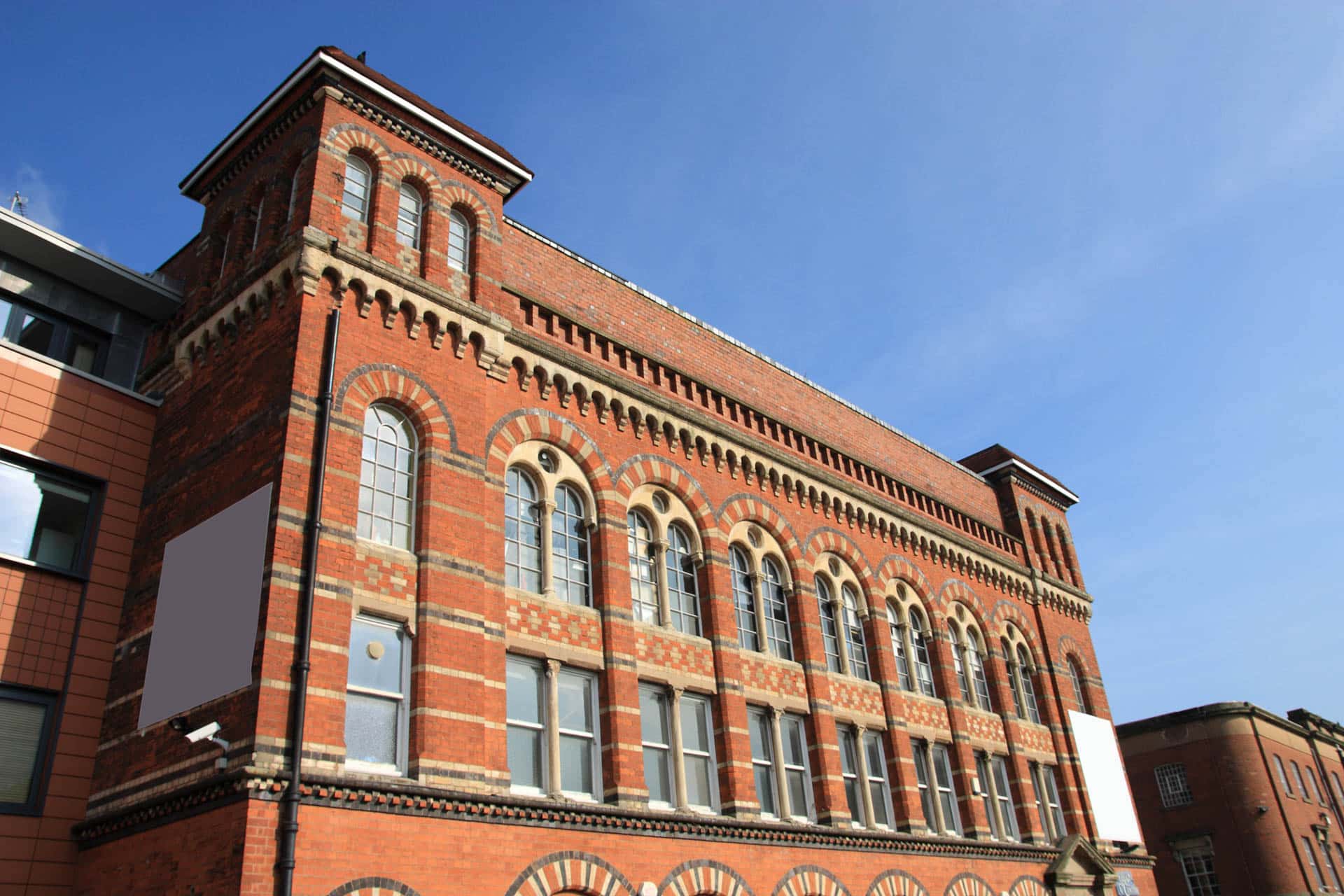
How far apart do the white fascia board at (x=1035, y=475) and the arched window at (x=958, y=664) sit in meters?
8.13

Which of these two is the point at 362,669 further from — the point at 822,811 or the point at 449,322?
the point at 822,811

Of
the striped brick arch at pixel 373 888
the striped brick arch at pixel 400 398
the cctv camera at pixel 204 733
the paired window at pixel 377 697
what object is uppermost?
the striped brick arch at pixel 400 398

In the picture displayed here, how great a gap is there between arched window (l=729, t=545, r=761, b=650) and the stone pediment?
11.3 meters

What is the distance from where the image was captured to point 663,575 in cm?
1977

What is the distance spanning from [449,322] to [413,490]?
3062 millimetres

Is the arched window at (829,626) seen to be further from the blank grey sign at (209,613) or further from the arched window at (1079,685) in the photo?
the blank grey sign at (209,613)

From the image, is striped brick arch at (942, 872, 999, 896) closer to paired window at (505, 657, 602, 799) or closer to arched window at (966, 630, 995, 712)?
arched window at (966, 630, 995, 712)

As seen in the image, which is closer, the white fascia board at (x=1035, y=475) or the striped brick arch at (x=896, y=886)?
the striped brick arch at (x=896, y=886)

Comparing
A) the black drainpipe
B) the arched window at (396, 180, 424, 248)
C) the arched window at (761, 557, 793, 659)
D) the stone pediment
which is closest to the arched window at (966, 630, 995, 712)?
the stone pediment

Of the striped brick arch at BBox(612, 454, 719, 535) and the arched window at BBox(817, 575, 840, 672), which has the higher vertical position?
the striped brick arch at BBox(612, 454, 719, 535)

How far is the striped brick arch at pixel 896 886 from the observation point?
20719 millimetres

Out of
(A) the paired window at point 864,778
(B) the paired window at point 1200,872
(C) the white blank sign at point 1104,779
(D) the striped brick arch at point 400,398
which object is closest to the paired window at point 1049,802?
(C) the white blank sign at point 1104,779

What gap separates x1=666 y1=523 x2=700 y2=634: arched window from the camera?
791 inches

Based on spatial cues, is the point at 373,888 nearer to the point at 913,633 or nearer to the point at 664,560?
the point at 664,560
